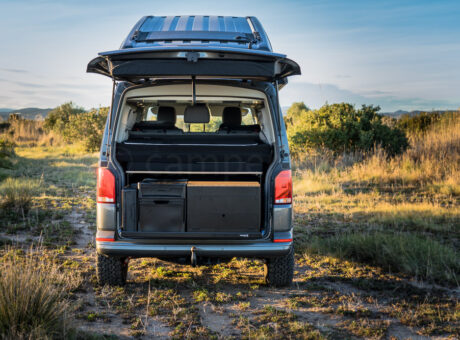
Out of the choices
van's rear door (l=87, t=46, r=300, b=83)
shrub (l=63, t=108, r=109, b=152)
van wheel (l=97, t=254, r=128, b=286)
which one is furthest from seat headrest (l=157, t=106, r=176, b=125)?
shrub (l=63, t=108, r=109, b=152)

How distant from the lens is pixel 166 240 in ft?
12.2

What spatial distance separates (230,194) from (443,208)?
17.9 feet

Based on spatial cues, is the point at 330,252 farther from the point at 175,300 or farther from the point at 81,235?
the point at 81,235

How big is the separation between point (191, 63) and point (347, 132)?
9.94m

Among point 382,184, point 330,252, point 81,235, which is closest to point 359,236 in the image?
point 330,252

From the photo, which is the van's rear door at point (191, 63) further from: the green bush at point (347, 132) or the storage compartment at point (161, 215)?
the green bush at point (347, 132)

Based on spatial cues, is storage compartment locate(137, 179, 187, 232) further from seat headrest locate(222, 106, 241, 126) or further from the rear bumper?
seat headrest locate(222, 106, 241, 126)

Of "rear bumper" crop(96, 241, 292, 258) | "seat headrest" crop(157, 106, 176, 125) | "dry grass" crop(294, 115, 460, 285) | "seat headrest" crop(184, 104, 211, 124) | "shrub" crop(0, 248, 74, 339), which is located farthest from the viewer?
"seat headrest" crop(157, 106, 176, 125)

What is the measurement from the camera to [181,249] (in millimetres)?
3717

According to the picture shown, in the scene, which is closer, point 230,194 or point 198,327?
point 198,327

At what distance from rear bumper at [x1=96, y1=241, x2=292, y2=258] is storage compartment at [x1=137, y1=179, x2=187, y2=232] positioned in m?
0.16

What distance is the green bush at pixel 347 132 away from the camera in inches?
494

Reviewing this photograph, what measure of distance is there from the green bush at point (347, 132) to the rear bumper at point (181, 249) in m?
9.32

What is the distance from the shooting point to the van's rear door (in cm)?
360
